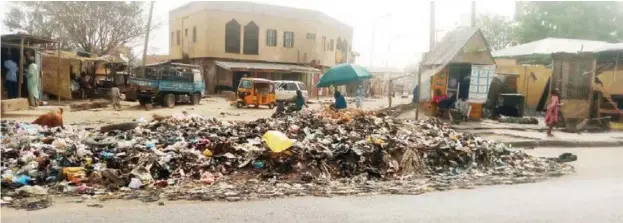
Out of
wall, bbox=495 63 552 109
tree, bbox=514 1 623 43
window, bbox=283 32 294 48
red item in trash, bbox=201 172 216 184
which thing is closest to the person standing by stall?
red item in trash, bbox=201 172 216 184

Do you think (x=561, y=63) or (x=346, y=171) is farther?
(x=561, y=63)

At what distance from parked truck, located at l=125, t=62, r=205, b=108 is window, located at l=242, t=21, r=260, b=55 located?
38.3 ft

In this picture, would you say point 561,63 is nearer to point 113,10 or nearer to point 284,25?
point 284,25

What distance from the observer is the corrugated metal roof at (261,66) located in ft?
104

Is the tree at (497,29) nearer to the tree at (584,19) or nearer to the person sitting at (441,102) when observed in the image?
the tree at (584,19)

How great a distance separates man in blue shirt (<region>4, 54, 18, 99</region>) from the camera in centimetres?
1541

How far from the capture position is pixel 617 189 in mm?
6738

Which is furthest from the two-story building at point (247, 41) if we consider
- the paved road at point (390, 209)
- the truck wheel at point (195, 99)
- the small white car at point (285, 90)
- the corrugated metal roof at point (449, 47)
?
the paved road at point (390, 209)

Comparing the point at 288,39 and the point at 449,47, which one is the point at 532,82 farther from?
the point at 288,39

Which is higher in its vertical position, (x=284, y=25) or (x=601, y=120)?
(x=284, y=25)

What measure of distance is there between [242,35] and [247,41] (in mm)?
635

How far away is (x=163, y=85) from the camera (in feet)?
69.2

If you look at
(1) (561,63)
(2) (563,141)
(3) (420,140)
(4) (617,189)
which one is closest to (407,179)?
(3) (420,140)

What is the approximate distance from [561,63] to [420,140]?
36.2 feet
